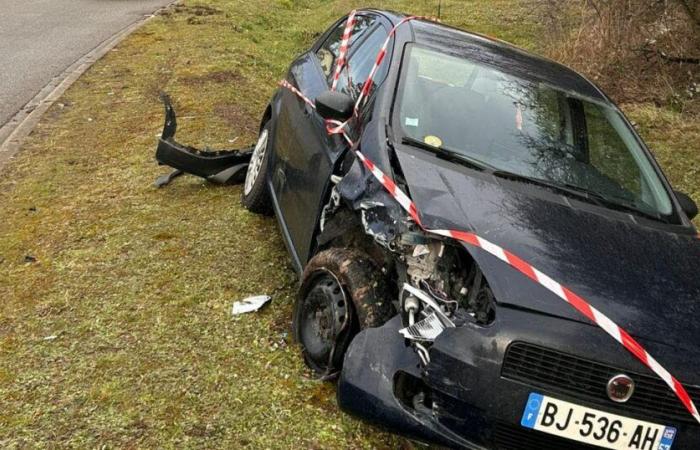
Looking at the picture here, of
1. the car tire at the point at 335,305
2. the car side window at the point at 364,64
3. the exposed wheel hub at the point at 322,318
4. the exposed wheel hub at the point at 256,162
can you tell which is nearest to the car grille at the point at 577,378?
the car tire at the point at 335,305

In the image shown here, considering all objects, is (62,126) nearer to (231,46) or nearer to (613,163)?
(231,46)

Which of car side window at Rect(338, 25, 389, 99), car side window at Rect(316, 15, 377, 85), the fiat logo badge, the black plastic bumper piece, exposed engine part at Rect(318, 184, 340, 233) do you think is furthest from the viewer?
the black plastic bumper piece

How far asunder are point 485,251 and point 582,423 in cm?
74

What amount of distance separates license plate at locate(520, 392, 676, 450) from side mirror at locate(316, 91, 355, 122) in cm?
190

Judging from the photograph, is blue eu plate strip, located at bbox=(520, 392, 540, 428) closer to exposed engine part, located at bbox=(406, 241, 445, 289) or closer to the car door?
exposed engine part, located at bbox=(406, 241, 445, 289)

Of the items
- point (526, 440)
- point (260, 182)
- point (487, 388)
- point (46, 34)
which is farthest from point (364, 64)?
point (46, 34)

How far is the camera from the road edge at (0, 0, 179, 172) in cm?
692

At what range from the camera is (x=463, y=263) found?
9.61ft

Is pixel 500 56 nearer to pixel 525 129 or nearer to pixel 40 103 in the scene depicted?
pixel 525 129

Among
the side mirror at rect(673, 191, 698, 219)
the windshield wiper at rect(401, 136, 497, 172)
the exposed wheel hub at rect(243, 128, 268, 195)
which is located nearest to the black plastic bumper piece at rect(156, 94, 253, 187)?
the exposed wheel hub at rect(243, 128, 268, 195)

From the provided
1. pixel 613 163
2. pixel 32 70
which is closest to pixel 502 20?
pixel 32 70

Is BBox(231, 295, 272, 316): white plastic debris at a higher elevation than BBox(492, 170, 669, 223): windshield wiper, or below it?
below

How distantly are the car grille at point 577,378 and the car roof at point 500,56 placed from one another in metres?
2.21

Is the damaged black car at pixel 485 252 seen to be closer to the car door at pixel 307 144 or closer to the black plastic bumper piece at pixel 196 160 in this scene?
the car door at pixel 307 144
